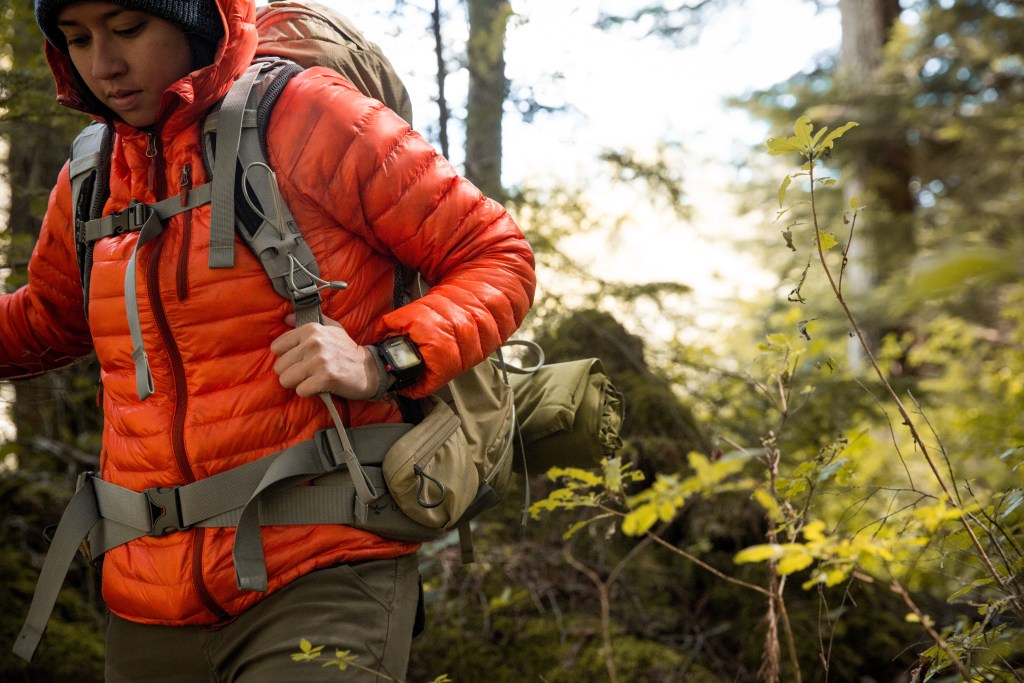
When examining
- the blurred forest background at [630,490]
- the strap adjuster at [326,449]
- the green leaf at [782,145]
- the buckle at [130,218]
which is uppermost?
the green leaf at [782,145]

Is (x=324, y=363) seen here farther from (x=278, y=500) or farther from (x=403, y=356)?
(x=278, y=500)

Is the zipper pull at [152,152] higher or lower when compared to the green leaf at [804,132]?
lower

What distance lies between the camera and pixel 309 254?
6.05ft

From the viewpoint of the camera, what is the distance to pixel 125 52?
77.0 inches

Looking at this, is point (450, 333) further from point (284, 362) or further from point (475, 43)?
point (475, 43)

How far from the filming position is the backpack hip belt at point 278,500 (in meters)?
1.78

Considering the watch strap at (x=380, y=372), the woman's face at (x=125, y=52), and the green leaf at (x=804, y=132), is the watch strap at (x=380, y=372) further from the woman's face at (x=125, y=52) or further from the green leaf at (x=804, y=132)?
the green leaf at (x=804, y=132)

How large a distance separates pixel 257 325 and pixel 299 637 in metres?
0.71

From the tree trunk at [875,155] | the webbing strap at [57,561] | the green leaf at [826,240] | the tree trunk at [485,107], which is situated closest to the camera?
the webbing strap at [57,561]

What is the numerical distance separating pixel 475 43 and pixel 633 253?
3.76 metres

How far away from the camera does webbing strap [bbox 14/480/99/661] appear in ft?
6.72

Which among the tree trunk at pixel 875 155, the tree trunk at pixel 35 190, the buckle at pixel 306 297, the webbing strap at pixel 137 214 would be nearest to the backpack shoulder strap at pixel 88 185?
the webbing strap at pixel 137 214

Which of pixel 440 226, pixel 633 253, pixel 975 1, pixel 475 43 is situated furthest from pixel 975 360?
pixel 440 226

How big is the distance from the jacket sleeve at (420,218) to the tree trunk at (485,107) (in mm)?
2163
